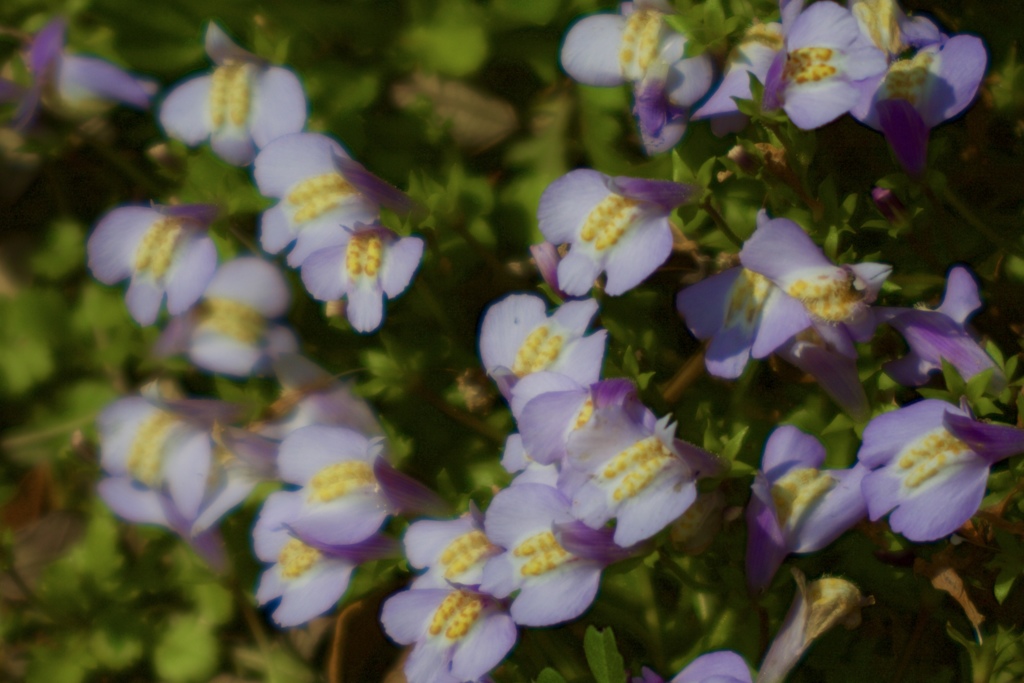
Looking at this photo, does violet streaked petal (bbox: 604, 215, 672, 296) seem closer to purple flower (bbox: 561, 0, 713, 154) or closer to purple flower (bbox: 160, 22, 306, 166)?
purple flower (bbox: 561, 0, 713, 154)

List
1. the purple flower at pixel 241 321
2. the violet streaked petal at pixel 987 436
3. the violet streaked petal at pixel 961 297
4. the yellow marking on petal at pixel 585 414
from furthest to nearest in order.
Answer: the purple flower at pixel 241 321 < the violet streaked petal at pixel 961 297 < the yellow marking on petal at pixel 585 414 < the violet streaked petal at pixel 987 436

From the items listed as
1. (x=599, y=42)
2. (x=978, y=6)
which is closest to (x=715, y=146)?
(x=599, y=42)

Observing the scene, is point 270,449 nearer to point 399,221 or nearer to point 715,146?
point 399,221

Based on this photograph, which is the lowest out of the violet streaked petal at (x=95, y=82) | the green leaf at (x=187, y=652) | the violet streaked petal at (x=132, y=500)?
the green leaf at (x=187, y=652)

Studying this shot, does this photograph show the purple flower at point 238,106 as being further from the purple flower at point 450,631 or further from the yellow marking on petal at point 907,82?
the yellow marking on petal at point 907,82

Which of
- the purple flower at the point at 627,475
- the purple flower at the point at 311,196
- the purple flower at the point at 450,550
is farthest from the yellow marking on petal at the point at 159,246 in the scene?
the purple flower at the point at 627,475

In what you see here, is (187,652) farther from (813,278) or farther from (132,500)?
(813,278)

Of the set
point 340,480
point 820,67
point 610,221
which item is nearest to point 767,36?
point 820,67
